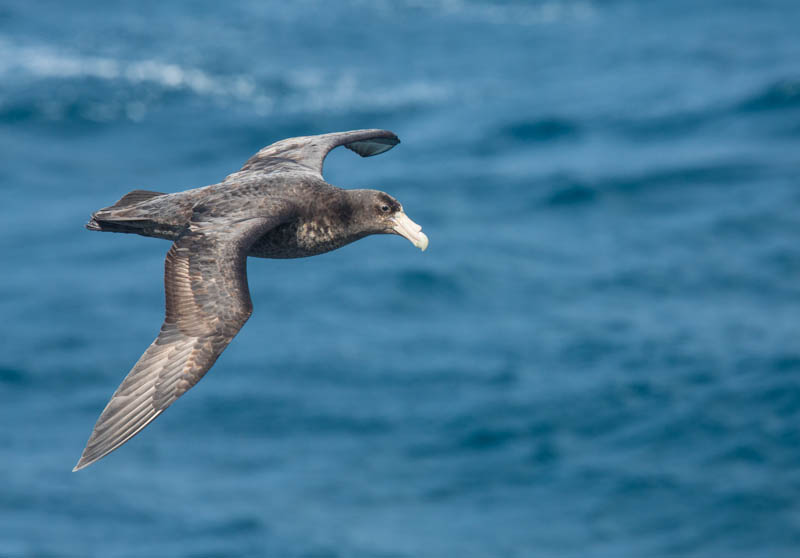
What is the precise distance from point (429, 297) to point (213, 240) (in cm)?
5866

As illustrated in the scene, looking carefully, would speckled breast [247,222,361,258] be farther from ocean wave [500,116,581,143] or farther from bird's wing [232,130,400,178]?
ocean wave [500,116,581,143]

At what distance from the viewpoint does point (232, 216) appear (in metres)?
12.9

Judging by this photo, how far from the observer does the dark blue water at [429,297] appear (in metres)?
60.6

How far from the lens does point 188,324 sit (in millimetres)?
11984

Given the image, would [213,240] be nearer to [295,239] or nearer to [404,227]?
[295,239]

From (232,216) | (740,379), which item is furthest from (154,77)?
(232,216)

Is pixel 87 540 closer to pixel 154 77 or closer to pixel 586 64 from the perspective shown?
pixel 154 77

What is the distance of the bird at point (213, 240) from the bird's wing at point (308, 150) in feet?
0.16

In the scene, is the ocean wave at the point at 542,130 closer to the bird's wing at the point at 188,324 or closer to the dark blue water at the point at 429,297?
the dark blue water at the point at 429,297

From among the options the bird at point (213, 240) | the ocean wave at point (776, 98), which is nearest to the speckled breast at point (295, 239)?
the bird at point (213, 240)

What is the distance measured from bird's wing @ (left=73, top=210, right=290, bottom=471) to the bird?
0.03ft

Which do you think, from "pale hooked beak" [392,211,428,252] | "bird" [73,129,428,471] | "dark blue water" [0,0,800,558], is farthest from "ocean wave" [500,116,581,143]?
"pale hooked beak" [392,211,428,252]

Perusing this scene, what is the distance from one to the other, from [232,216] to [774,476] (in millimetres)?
48957

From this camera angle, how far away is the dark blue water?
60625 mm
